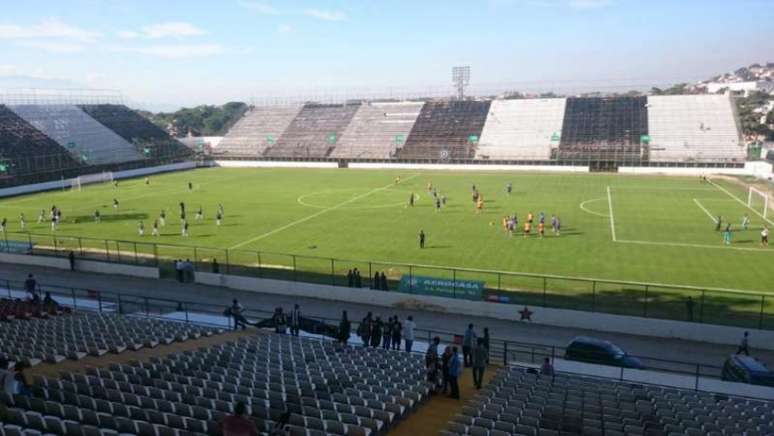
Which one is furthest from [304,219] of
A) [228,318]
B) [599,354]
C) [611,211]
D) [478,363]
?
[478,363]

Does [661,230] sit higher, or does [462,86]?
[462,86]

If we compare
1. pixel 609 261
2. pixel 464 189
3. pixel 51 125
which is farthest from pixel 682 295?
pixel 51 125

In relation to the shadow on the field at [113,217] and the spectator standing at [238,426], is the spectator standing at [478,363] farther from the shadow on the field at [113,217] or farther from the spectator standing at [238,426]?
the shadow on the field at [113,217]

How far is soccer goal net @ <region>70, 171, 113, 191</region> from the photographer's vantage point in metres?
65.1

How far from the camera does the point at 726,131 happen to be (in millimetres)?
77875

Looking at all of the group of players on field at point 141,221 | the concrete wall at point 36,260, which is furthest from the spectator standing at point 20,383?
the group of players on field at point 141,221

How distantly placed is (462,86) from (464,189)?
Result: 387ft

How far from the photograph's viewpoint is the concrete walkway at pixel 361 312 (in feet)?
65.4

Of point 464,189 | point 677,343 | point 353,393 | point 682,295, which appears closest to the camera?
point 353,393

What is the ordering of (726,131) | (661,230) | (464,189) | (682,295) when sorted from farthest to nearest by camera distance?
1. (726,131)
2. (464,189)
3. (661,230)
4. (682,295)

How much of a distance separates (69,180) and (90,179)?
2.16m

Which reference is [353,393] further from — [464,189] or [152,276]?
[464,189]

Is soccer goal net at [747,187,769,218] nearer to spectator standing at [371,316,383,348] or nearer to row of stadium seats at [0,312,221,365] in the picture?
spectator standing at [371,316,383,348]

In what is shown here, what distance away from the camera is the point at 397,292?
24.7 metres
